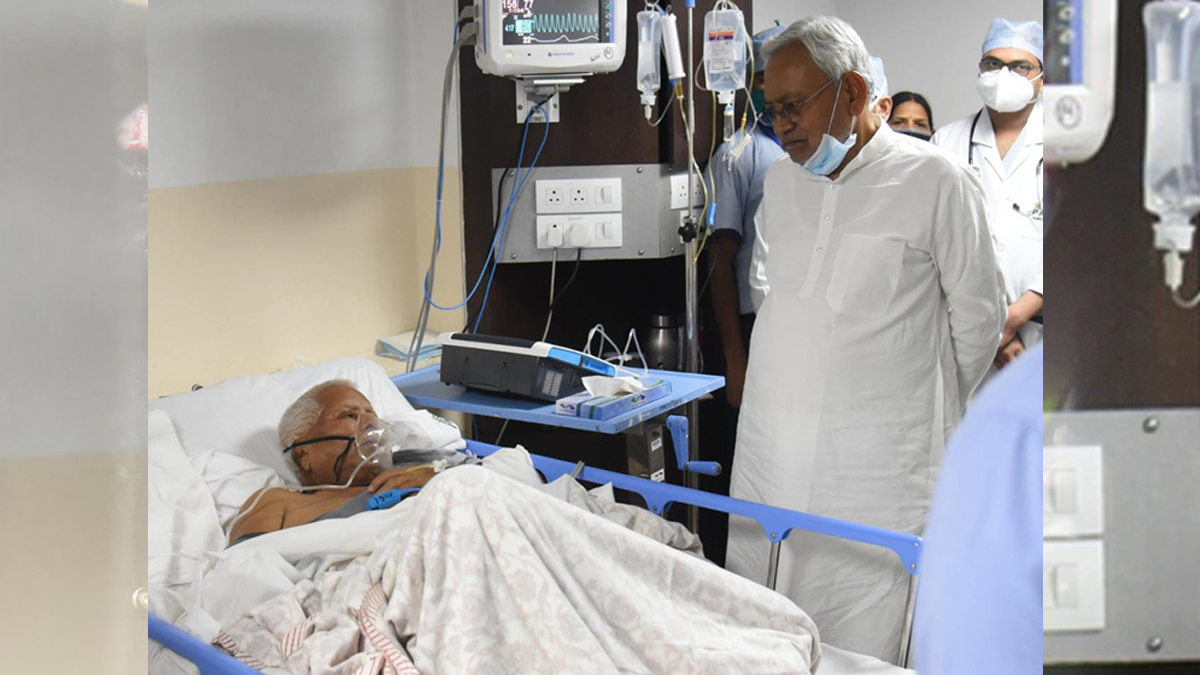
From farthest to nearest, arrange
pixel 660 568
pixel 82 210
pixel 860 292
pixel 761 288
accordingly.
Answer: pixel 761 288 < pixel 860 292 < pixel 660 568 < pixel 82 210

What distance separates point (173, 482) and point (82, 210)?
6.29ft

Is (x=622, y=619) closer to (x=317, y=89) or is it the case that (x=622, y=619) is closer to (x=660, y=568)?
(x=660, y=568)

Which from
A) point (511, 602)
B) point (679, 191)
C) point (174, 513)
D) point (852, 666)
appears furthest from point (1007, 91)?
point (174, 513)

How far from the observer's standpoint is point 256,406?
2.70 metres

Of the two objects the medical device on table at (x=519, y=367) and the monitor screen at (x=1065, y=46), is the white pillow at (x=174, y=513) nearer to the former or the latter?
the medical device on table at (x=519, y=367)

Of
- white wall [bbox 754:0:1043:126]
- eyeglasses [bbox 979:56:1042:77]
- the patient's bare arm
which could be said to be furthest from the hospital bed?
white wall [bbox 754:0:1043:126]

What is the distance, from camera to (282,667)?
1.72 metres

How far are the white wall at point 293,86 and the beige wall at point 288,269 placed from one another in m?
0.06

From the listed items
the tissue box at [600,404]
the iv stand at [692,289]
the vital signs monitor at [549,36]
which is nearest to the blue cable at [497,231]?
the vital signs monitor at [549,36]

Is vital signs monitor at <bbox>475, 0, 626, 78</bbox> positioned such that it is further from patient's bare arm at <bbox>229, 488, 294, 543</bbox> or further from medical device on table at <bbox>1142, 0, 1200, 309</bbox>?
medical device on table at <bbox>1142, 0, 1200, 309</bbox>

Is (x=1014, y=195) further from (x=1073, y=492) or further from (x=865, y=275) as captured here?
(x=1073, y=492)

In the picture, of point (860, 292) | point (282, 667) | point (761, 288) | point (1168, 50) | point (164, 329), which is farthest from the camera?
point (761, 288)

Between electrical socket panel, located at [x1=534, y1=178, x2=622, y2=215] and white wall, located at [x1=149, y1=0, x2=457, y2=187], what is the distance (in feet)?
1.15

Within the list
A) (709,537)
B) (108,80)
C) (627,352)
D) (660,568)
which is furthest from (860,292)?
(108,80)
